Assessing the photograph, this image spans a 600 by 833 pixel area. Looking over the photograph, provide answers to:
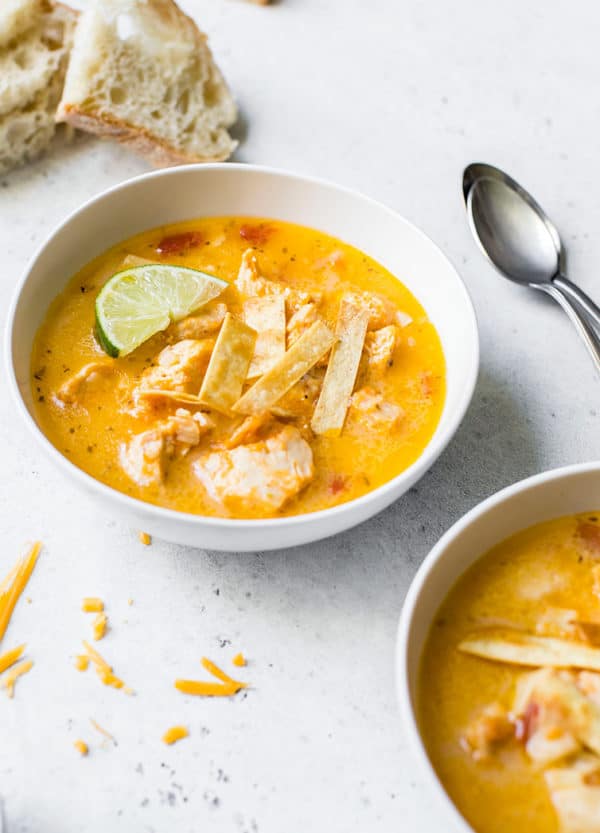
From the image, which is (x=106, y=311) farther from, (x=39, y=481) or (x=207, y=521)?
(x=207, y=521)

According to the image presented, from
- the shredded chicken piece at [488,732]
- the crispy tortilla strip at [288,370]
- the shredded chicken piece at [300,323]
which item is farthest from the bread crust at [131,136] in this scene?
the shredded chicken piece at [488,732]

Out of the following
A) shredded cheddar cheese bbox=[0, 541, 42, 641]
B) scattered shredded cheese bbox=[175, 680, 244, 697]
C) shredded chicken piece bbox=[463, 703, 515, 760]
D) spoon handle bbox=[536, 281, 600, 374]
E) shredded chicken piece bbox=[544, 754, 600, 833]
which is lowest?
scattered shredded cheese bbox=[175, 680, 244, 697]

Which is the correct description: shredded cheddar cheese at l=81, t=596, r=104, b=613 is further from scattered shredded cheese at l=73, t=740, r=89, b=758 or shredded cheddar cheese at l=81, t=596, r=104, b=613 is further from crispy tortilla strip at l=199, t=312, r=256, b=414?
crispy tortilla strip at l=199, t=312, r=256, b=414

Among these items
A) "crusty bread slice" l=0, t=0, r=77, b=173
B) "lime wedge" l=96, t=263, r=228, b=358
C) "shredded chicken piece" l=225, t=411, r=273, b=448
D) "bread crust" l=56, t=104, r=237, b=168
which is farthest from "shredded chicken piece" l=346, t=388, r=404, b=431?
"crusty bread slice" l=0, t=0, r=77, b=173

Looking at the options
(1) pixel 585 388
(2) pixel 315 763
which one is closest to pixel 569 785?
(2) pixel 315 763

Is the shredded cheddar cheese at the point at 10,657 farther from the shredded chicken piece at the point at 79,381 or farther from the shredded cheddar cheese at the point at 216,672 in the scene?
the shredded chicken piece at the point at 79,381

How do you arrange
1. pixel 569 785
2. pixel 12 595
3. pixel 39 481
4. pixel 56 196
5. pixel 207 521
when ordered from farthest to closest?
pixel 56 196 < pixel 39 481 < pixel 12 595 < pixel 207 521 < pixel 569 785
